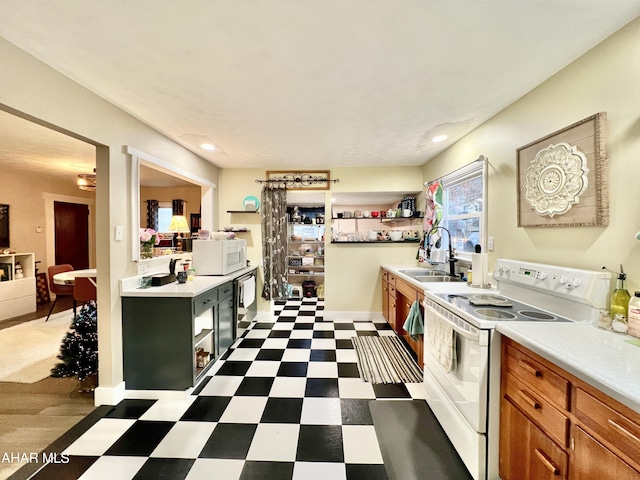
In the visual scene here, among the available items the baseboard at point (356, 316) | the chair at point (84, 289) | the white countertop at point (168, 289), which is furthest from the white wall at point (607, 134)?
the chair at point (84, 289)

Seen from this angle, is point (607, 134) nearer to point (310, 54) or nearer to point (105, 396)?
point (310, 54)

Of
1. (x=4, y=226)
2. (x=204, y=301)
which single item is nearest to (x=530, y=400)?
(x=204, y=301)

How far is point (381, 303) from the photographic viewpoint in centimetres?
403

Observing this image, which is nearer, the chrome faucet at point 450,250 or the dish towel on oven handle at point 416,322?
the dish towel on oven handle at point 416,322

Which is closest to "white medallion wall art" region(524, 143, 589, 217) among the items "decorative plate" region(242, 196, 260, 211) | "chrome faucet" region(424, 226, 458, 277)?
"chrome faucet" region(424, 226, 458, 277)

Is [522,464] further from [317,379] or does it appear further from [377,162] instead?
[377,162]

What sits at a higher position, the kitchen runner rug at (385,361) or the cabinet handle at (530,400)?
the cabinet handle at (530,400)

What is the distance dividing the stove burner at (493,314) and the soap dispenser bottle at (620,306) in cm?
38

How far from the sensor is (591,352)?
1.02 meters

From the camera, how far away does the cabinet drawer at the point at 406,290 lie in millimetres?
2566

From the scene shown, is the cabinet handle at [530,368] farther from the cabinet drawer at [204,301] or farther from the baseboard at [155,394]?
the baseboard at [155,394]

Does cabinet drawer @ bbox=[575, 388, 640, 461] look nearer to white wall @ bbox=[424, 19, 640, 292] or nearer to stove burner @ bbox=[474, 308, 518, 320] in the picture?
stove burner @ bbox=[474, 308, 518, 320]

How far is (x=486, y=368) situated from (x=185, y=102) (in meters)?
2.60

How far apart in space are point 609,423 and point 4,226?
22.8ft
